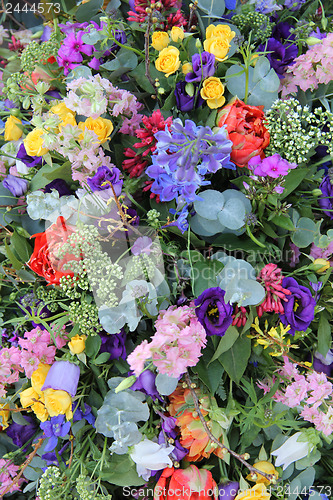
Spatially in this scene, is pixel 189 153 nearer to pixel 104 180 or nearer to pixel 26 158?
pixel 104 180

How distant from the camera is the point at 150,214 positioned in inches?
27.2

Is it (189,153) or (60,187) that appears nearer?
(189,153)

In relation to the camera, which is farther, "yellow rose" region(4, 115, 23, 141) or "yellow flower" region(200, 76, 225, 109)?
"yellow rose" region(4, 115, 23, 141)

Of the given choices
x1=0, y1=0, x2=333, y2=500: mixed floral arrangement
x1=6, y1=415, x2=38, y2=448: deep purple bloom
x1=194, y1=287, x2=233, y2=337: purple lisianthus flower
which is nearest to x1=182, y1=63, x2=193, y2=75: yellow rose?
x1=0, y1=0, x2=333, y2=500: mixed floral arrangement

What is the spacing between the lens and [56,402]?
71cm

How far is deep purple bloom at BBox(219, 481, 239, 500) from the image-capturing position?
0.77m

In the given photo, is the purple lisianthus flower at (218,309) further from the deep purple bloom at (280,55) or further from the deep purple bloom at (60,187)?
the deep purple bloom at (280,55)

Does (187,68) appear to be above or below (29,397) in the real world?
above

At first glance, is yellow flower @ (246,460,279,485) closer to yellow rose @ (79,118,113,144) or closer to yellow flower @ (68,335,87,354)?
yellow flower @ (68,335,87,354)

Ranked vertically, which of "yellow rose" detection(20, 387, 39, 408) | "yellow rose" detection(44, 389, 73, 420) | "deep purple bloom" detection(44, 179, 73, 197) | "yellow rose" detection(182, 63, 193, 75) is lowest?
"yellow rose" detection(20, 387, 39, 408)

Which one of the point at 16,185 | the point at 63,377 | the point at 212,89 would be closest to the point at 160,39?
the point at 212,89

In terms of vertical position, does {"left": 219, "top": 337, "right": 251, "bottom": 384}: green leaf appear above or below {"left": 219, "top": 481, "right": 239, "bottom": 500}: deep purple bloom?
above

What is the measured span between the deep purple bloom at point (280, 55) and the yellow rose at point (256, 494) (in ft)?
2.60

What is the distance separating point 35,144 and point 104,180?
182 mm
